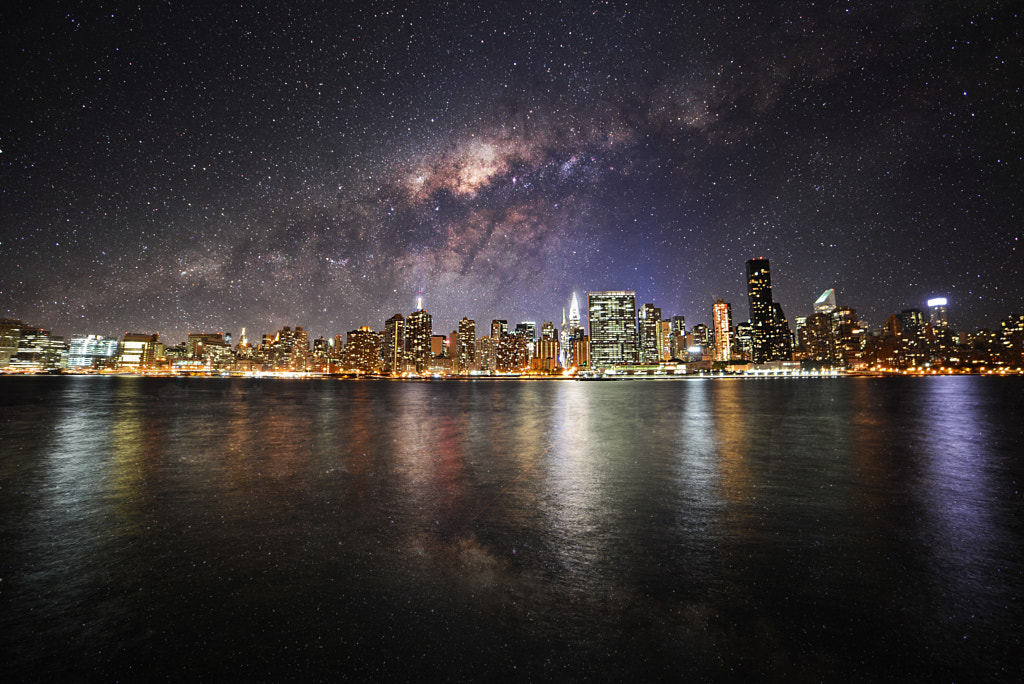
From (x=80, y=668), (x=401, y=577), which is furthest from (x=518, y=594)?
(x=80, y=668)

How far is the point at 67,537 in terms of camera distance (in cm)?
850

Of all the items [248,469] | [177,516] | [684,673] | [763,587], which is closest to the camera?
[684,673]

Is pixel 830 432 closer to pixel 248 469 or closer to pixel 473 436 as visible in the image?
pixel 473 436

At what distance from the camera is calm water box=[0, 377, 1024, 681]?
15.8 feet

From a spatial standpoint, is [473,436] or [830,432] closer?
[473,436]

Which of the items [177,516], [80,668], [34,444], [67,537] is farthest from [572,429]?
[34,444]

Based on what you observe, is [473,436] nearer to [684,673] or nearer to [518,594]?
[518,594]

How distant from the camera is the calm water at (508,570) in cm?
480

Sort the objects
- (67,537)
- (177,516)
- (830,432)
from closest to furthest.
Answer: (67,537) → (177,516) → (830,432)

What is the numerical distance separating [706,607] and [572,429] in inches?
886

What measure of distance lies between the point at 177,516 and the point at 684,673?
10.7 metres

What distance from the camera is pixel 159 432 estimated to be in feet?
82.6

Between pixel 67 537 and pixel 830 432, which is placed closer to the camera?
pixel 67 537

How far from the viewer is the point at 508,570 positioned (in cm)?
699
